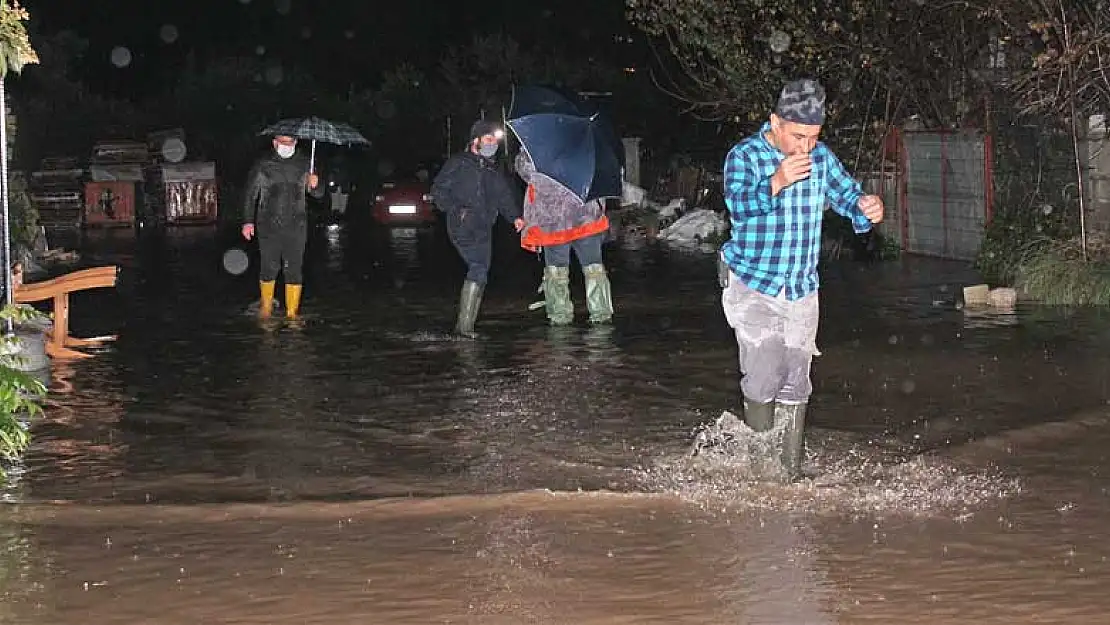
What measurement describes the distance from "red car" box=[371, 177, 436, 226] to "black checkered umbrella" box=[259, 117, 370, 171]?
→ 54.5 ft

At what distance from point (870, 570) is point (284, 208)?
998cm

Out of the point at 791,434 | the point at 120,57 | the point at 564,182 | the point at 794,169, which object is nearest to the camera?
the point at 794,169

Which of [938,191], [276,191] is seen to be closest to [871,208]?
[276,191]

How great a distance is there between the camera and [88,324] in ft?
52.5

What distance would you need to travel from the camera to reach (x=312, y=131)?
16812 millimetres

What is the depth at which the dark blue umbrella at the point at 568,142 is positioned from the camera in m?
14.4

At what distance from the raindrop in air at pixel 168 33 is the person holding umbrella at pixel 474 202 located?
48.2 m

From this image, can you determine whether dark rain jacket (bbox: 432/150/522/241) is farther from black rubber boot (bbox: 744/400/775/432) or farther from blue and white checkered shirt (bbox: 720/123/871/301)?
blue and white checkered shirt (bbox: 720/123/871/301)

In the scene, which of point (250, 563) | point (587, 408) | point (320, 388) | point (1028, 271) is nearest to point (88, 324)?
point (320, 388)

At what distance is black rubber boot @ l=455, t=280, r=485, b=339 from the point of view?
14375mm

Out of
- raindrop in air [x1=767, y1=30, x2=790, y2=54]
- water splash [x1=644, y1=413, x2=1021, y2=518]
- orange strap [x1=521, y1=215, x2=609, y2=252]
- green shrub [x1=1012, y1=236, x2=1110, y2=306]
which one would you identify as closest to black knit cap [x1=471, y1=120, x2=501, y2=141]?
orange strap [x1=521, y1=215, x2=609, y2=252]

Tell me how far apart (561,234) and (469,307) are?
3.27ft

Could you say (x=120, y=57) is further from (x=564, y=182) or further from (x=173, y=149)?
(x=564, y=182)

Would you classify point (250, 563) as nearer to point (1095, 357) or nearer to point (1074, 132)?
point (1095, 357)
